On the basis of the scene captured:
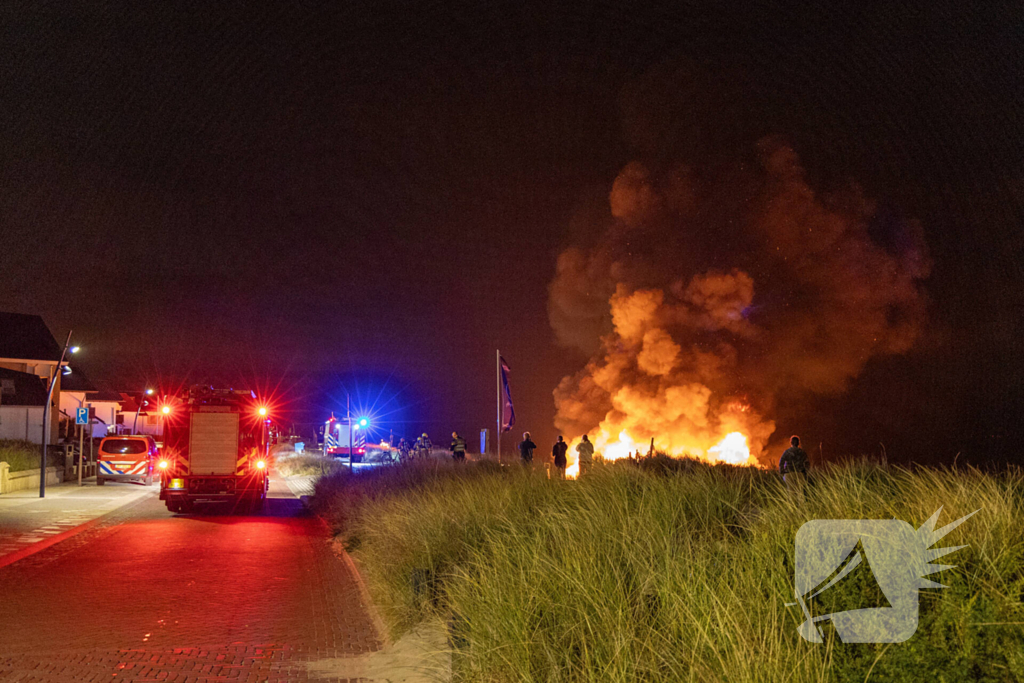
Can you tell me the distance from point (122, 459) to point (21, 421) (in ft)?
57.4

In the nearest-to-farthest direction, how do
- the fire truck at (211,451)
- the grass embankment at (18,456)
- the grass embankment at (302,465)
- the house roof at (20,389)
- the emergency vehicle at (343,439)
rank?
the fire truck at (211,451) < the grass embankment at (18,456) < the grass embankment at (302,465) < the house roof at (20,389) < the emergency vehicle at (343,439)

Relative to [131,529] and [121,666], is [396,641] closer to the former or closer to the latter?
[121,666]

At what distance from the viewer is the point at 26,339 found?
45.3 m

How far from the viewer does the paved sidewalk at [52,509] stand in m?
14.0

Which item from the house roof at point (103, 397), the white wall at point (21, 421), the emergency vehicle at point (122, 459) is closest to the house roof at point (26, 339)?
the white wall at point (21, 421)

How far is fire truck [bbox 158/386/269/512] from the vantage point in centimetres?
1939

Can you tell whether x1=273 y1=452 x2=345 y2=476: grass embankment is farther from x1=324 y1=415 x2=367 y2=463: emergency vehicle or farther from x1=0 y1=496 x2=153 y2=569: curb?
x1=0 y1=496 x2=153 y2=569: curb

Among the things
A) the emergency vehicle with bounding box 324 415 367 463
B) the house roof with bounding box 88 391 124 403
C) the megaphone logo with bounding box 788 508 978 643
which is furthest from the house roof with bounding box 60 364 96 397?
the megaphone logo with bounding box 788 508 978 643

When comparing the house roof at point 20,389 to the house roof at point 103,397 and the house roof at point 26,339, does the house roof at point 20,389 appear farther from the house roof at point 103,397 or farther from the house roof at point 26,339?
the house roof at point 103,397

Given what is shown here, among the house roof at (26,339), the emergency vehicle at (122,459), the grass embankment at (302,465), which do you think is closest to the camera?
the emergency vehicle at (122,459)

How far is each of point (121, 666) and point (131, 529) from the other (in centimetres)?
1089

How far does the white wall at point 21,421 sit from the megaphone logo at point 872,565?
150ft

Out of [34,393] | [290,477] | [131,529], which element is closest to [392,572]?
[131,529]

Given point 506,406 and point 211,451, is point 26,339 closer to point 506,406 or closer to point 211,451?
point 211,451
